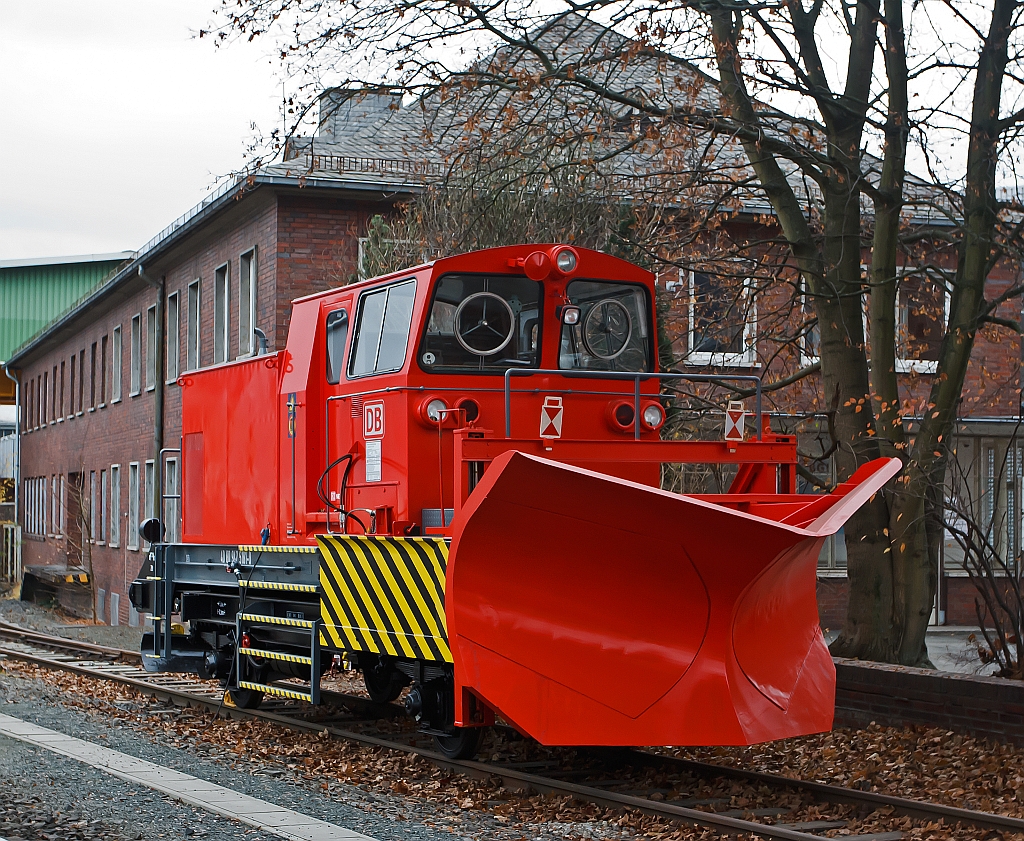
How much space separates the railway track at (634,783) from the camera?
695cm

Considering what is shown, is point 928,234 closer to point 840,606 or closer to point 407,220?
point 407,220

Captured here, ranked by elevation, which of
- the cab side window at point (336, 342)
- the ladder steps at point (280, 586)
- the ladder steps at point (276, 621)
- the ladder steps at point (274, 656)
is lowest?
the ladder steps at point (274, 656)

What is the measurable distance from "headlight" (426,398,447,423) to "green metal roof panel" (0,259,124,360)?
48.5 m

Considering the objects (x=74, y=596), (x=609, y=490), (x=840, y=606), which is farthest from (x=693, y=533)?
(x=74, y=596)

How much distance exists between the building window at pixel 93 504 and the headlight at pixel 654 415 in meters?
27.7

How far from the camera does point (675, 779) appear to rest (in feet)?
27.3

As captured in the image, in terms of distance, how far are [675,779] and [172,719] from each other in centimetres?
533

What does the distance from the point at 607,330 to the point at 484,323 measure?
96cm

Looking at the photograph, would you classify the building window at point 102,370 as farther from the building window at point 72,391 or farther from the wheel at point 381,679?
the wheel at point 381,679

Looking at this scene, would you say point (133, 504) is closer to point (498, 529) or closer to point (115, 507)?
point (115, 507)

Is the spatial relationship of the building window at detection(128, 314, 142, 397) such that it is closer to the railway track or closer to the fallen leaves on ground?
the railway track

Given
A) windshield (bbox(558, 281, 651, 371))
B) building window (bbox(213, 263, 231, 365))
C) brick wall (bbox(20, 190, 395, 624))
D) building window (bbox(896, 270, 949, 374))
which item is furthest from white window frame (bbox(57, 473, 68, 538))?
windshield (bbox(558, 281, 651, 371))

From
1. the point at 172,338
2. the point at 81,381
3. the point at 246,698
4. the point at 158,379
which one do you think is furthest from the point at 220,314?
the point at 81,381

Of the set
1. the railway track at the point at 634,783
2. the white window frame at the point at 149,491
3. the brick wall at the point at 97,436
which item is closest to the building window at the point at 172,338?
the brick wall at the point at 97,436
